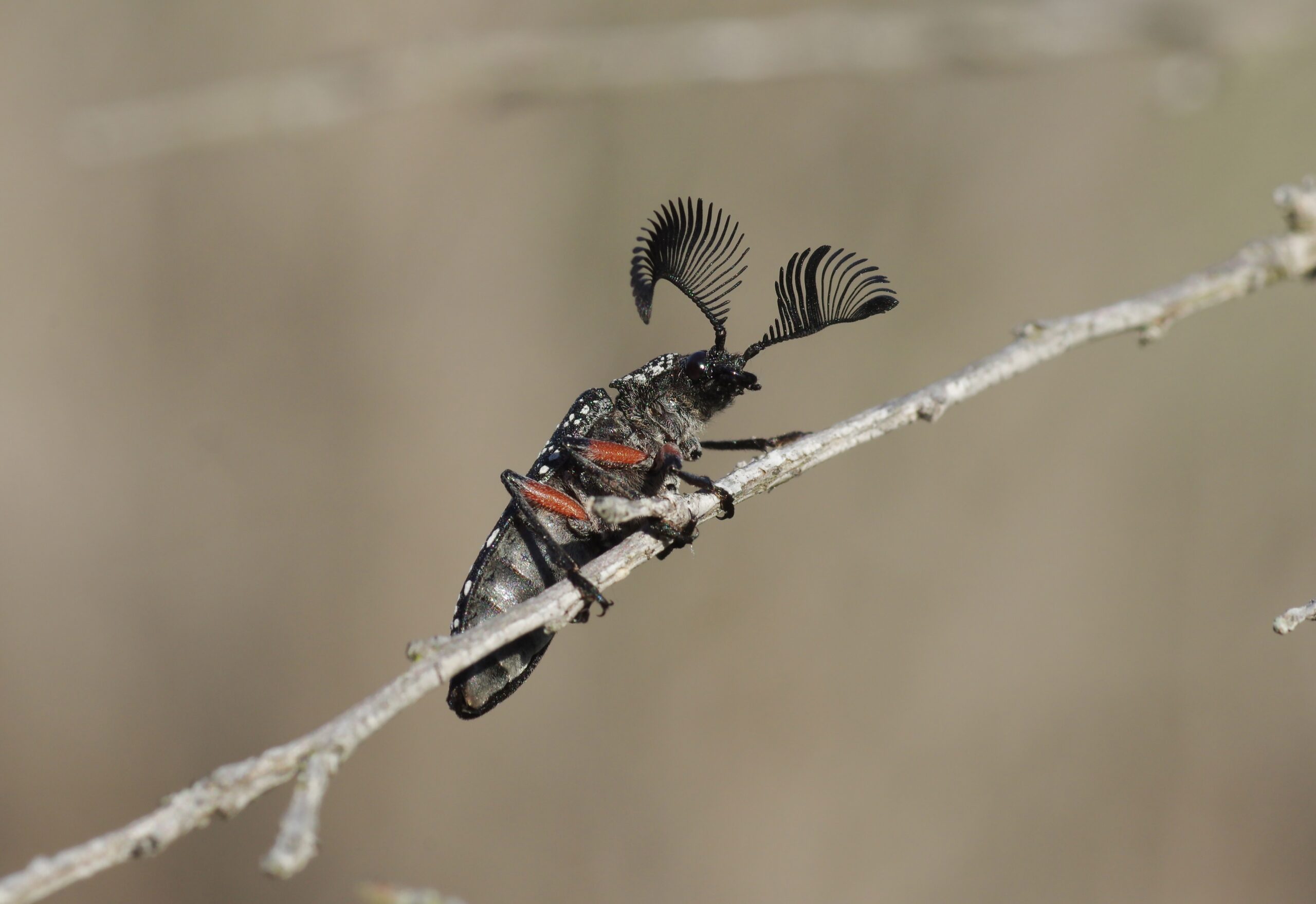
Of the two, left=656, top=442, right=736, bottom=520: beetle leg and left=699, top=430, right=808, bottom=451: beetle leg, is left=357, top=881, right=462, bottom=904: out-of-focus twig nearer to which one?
left=656, top=442, right=736, bottom=520: beetle leg

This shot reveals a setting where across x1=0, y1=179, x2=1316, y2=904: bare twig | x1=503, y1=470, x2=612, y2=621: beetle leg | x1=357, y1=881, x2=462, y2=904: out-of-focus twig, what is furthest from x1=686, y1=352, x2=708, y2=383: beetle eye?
x1=357, y1=881, x2=462, y2=904: out-of-focus twig

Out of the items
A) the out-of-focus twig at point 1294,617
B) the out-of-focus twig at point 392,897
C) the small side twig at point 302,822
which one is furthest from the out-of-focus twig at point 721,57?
the out-of-focus twig at point 392,897

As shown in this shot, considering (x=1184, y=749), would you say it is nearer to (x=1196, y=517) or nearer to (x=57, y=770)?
(x=1196, y=517)

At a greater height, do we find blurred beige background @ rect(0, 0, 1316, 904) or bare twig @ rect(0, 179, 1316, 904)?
blurred beige background @ rect(0, 0, 1316, 904)

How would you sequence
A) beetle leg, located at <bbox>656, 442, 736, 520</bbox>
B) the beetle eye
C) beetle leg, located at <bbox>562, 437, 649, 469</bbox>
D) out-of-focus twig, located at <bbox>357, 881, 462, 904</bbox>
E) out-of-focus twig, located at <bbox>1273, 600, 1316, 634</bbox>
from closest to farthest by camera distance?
out-of-focus twig, located at <bbox>357, 881, 462, 904</bbox> → out-of-focus twig, located at <bbox>1273, 600, 1316, 634</bbox> → beetle leg, located at <bbox>656, 442, 736, 520</bbox> → beetle leg, located at <bbox>562, 437, 649, 469</bbox> → the beetle eye

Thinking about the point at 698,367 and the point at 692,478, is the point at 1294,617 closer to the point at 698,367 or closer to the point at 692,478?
the point at 692,478
